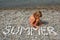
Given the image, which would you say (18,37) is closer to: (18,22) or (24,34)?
(24,34)

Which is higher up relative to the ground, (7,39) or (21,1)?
(21,1)

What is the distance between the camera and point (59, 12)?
1.89 meters

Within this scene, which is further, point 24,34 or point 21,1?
point 21,1

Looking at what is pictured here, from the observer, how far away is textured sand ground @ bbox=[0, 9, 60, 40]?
152cm

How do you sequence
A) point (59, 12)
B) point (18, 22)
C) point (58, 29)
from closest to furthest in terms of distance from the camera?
point (58, 29), point (18, 22), point (59, 12)

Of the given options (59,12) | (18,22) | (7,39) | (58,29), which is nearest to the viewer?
(7,39)

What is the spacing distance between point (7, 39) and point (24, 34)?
0.53ft

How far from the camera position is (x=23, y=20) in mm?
1747

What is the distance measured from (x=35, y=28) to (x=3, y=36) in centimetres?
31

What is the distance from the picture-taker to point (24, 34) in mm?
1555

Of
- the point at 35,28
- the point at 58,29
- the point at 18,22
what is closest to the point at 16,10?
the point at 18,22

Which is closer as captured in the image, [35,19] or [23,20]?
[35,19]

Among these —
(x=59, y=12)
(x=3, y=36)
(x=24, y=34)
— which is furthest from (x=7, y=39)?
(x=59, y=12)

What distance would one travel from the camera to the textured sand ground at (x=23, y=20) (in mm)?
1517
